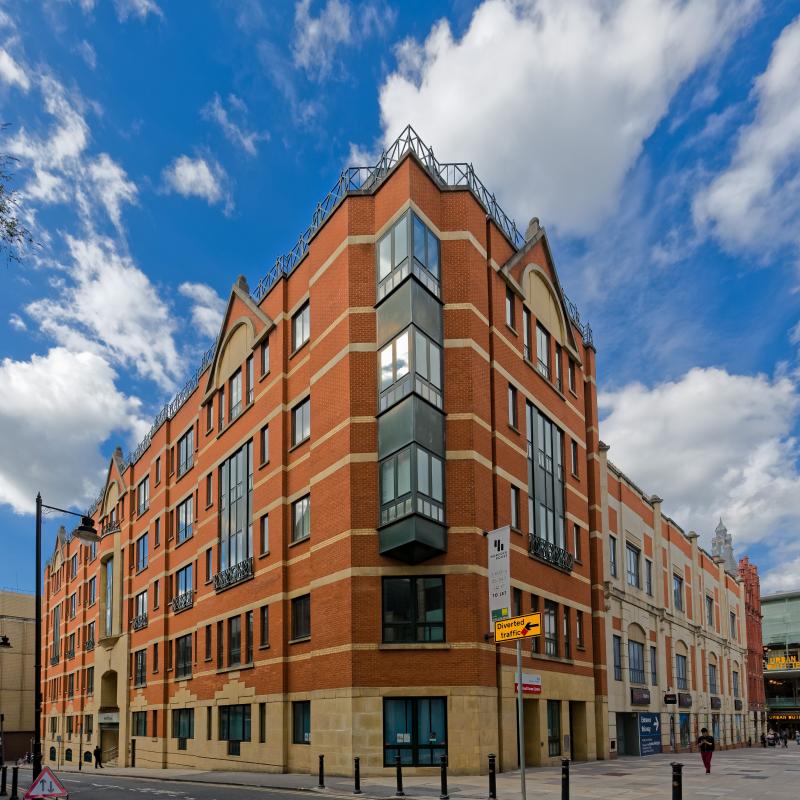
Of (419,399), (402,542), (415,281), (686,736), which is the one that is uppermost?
(415,281)

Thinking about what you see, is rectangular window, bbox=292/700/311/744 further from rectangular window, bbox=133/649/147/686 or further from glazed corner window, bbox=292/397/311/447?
rectangular window, bbox=133/649/147/686

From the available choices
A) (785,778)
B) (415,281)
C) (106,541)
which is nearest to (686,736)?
(785,778)

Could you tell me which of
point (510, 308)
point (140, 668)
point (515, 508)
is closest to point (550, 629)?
point (515, 508)

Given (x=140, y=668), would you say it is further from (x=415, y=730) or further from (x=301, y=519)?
(x=415, y=730)

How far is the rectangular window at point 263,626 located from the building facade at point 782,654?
94.5 metres

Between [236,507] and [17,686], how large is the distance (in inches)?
2973

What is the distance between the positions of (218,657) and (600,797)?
23392 millimetres

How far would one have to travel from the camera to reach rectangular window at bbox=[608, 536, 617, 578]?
1694 inches

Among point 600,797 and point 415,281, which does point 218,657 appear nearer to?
point 415,281

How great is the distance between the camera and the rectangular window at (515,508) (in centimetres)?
3207

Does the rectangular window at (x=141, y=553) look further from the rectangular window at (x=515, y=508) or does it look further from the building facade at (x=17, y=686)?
the building facade at (x=17, y=686)

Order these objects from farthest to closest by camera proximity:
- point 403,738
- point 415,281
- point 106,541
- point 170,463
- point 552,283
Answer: point 106,541 < point 170,463 < point 552,283 < point 415,281 < point 403,738

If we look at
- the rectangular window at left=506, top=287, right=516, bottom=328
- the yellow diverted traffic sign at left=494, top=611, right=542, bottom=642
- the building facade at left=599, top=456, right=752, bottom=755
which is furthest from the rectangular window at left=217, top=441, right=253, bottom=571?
the yellow diverted traffic sign at left=494, top=611, right=542, bottom=642

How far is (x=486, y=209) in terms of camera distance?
32.9 metres
